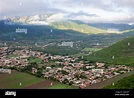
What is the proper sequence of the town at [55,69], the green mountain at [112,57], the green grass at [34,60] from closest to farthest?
1. the town at [55,69]
2. the green grass at [34,60]
3. the green mountain at [112,57]

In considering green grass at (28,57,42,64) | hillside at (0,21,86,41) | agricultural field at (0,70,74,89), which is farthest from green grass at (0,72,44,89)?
hillside at (0,21,86,41)

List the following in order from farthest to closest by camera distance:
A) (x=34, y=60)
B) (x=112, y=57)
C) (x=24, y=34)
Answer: (x=112, y=57) → (x=24, y=34) → (x=34, y=60)

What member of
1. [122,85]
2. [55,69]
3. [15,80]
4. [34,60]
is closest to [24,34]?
[34,60]

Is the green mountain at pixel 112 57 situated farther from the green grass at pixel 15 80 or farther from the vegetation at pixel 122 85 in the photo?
the green grass at pixel 15 80

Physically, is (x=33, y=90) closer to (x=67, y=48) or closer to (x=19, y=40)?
(x=67, y=48)

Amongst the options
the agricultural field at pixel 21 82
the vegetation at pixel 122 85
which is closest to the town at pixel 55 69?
the agricultural field at pixel 21 82

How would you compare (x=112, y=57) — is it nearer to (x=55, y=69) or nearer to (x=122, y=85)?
(x=55, y=69)

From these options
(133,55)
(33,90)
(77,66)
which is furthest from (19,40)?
(133,55)

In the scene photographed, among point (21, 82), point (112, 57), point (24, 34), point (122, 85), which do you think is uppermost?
point (24, 34)

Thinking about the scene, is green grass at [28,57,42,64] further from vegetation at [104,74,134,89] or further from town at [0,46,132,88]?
vegetation at [104,74,134,89]
